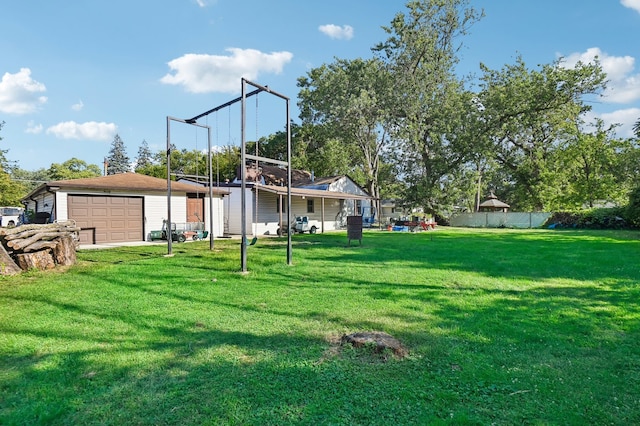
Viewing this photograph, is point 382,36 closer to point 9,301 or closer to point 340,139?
point 340,139

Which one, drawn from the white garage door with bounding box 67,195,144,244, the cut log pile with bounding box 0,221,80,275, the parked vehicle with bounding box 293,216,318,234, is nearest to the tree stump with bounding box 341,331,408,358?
the cut log pile with bounding box 0,221,80,275

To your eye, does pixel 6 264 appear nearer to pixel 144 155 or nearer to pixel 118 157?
pixel 118 157

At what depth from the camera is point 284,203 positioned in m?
A: 20.5

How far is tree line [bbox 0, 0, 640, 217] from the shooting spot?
26.3 metres

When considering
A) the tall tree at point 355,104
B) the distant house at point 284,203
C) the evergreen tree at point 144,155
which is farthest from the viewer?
the evergreen tree at point 144,155

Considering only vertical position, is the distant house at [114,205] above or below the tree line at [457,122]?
below

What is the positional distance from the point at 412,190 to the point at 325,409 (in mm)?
27590

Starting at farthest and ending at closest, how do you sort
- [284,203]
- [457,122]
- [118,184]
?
[457,122] < [284,203] < [118,184]

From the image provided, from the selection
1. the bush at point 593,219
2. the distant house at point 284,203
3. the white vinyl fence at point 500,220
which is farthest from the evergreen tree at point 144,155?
the bush at point 593,219

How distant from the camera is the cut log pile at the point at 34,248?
7414mm

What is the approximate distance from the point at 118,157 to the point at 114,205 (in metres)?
50.0

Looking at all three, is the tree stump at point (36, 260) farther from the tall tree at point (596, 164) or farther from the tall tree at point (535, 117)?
the tall tree at point (596, 164)

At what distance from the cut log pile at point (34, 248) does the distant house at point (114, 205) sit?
5.66 meters

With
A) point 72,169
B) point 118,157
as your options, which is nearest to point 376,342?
point 118,157
